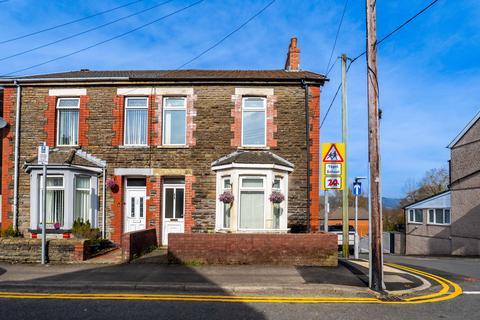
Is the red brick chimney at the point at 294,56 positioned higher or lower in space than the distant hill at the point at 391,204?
higher

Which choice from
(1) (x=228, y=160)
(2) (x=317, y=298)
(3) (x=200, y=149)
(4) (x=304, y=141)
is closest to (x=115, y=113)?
(3) (x=200, y=149)

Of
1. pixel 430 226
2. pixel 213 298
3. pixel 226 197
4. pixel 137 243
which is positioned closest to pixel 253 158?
pixel 226 197

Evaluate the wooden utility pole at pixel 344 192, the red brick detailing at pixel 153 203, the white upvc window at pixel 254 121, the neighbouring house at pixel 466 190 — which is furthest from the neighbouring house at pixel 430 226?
the red brick detailing at pixel 153 203

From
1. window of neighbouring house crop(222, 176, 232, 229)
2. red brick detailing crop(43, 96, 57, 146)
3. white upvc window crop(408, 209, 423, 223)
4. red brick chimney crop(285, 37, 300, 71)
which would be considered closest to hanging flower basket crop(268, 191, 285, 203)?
window of neighbouring house crop(222, 176, 232, 229)

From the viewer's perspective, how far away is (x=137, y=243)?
38.2 ft

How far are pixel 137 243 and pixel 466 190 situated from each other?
22.4 metres

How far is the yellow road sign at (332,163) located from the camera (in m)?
11.8

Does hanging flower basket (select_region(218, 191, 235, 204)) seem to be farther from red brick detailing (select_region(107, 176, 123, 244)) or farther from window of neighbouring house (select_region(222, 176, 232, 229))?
red brick detailing (select_region(107, 176, 123, 244))

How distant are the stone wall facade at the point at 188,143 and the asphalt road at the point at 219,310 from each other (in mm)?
6883

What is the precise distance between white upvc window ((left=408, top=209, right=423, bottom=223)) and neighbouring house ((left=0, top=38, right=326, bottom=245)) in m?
22.2

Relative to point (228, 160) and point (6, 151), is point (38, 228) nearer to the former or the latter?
point (6, 151)

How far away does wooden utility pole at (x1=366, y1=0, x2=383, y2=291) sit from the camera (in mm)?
8250

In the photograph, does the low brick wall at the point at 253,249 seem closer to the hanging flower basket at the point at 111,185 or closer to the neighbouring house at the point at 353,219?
the hanging flower basket at the point at 111,185

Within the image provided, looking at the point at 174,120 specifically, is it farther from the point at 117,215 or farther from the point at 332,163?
the point at 332,163
